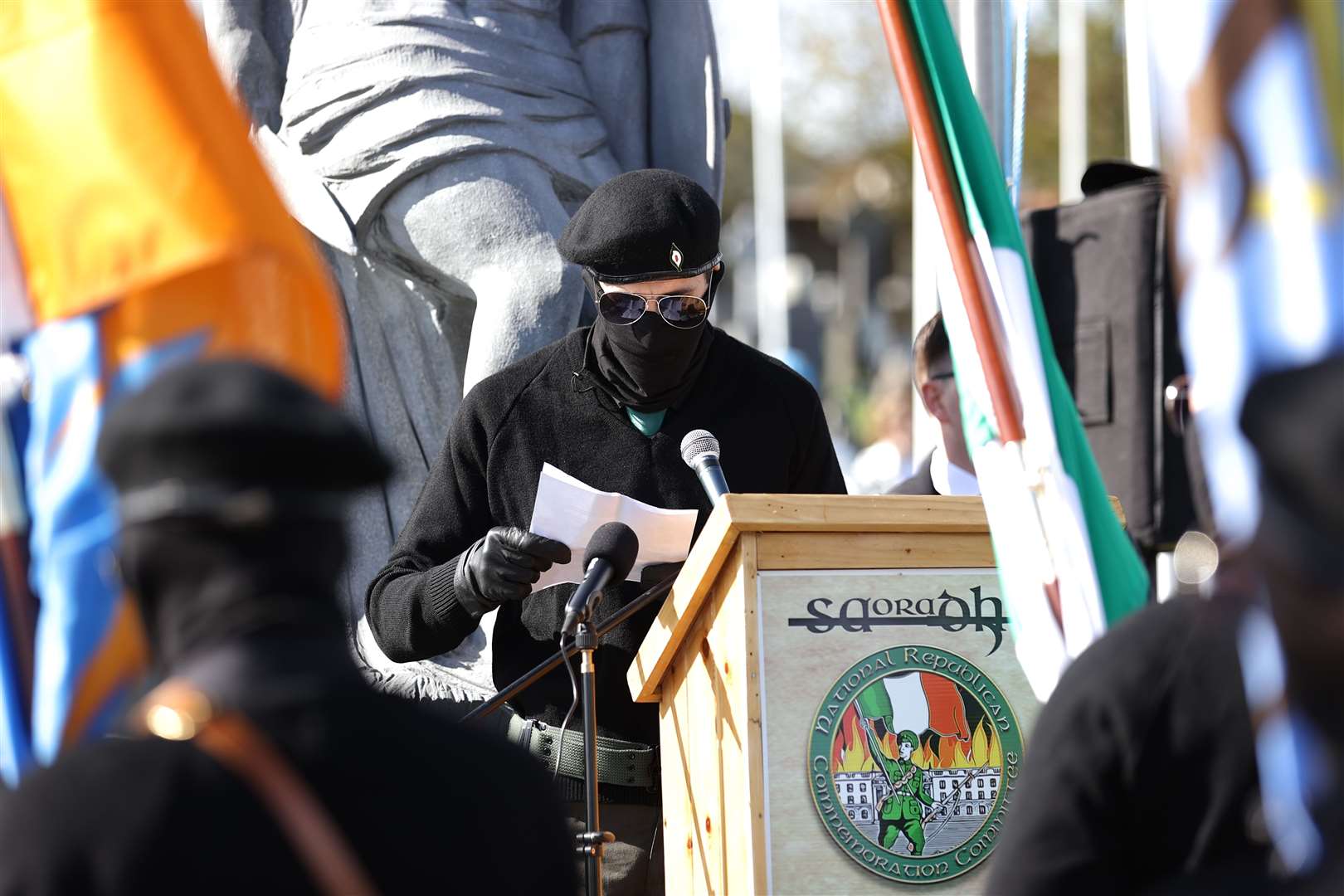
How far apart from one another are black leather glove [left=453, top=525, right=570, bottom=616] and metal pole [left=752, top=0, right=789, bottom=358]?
1706cm

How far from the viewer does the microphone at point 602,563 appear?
3451mm

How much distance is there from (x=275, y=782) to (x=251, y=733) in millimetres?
57

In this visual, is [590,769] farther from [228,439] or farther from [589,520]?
[228,439]

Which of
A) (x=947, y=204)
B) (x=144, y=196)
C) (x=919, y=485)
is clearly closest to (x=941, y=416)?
(x=919, y=485)

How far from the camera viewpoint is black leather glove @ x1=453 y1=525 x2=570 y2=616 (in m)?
3.67

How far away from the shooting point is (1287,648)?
1948mm

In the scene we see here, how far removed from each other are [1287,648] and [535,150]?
Result: 3569mm

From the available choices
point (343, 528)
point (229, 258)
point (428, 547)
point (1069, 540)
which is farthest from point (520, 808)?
point (428, 547)

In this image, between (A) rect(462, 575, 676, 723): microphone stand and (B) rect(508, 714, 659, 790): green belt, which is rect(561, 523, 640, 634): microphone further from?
(B) rect(508, 714, 659, 790): green belt

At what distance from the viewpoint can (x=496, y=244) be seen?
513cm

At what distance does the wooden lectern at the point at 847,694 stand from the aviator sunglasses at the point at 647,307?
704 millimetres

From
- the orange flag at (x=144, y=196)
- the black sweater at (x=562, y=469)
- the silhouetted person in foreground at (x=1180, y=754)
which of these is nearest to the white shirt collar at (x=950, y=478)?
the black sweater at (x=562, y=469)

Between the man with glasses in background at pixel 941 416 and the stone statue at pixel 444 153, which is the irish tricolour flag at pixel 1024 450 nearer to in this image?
the stone statue at pixel 444 153

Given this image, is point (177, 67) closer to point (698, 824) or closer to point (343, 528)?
point (343, 528)
